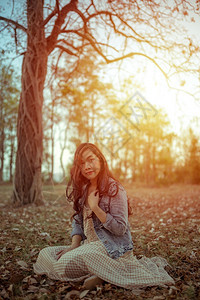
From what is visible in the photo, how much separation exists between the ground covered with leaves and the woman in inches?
3.7

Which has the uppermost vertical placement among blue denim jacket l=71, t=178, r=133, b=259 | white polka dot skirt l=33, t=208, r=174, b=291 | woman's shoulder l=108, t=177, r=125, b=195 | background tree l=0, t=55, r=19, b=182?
background tree l=0, t=55, r=19, b=182

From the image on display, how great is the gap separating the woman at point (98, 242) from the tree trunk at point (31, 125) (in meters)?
4.21

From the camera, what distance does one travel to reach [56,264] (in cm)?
240

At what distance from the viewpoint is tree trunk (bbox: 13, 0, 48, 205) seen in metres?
6.75

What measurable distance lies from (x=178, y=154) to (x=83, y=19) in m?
12.9

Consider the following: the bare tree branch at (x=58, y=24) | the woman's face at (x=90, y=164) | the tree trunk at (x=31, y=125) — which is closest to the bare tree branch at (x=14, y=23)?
the tree trunk at (x=31, y=125)

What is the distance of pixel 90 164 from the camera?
8.48 ft

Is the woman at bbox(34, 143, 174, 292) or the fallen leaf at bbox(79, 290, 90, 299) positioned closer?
the fallen leaf at bbox(79, 290, 90, 299)

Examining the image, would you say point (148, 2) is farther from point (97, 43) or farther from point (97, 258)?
point (97, 258)

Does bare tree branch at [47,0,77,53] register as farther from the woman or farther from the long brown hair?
the woman

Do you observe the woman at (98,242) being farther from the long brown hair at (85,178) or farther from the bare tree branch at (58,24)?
the bare tree branch at (58,24)

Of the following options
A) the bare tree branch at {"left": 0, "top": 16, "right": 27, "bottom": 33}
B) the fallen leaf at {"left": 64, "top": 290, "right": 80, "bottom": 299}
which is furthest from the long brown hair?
the bare tree branch at {"left": 0, "top": 16, "right": 27, "bottom": 33}

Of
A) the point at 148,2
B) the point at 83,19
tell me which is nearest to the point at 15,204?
the point at 83,19

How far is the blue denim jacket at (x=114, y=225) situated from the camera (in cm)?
237
